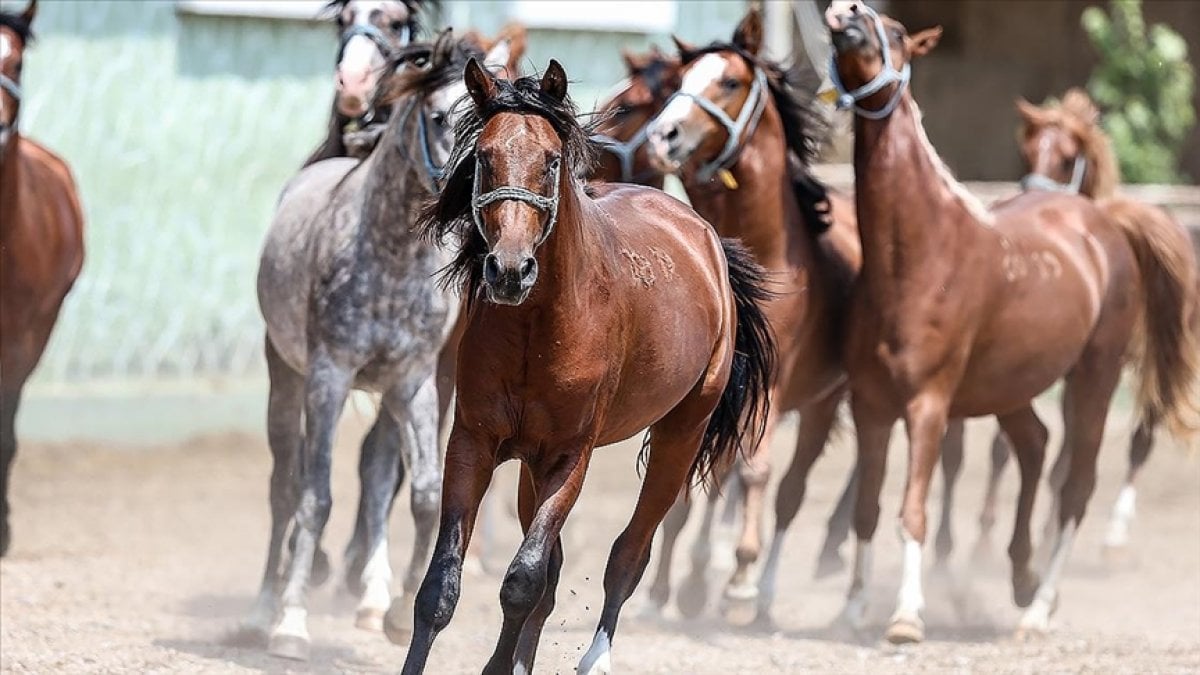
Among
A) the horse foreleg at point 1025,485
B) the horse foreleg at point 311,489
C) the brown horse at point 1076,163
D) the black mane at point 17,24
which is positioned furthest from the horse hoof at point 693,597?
the black mane at point 17,24

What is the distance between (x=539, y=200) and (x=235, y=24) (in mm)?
7977

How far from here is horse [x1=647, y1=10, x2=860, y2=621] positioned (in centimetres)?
717

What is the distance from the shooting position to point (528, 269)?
422cm

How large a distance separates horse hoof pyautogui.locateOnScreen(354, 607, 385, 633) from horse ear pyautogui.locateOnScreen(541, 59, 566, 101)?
8.91 ft

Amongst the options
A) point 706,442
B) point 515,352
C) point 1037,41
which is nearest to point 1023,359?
point 706,442

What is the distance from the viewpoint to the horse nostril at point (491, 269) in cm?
420

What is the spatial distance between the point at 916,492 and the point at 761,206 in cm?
130

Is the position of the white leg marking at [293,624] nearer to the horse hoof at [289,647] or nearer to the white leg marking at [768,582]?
the horse hoof at [289,647]

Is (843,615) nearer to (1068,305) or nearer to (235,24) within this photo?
(1068,305)

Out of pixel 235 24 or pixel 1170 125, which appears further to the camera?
pixel 1170 125

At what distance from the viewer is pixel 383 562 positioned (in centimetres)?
664

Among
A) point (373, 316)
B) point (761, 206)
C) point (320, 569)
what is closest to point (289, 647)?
point (373, 316)

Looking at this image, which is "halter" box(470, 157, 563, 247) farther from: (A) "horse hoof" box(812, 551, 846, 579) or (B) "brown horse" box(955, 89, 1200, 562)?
(B) "brown horse" box(955, 89, 1200, 562)

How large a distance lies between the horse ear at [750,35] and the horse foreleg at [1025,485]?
7.01 ft
